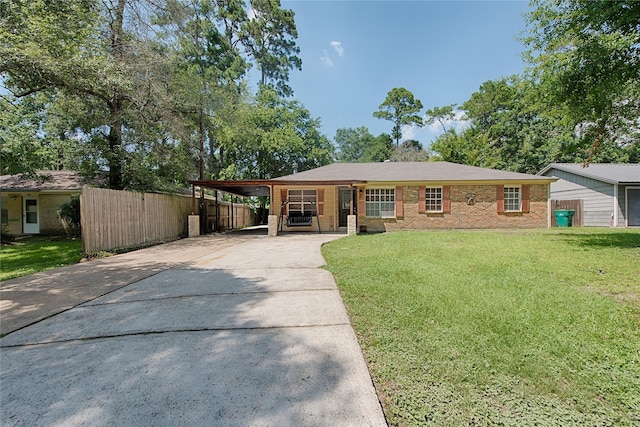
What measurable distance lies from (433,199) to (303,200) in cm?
625

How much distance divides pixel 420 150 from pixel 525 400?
3961cm

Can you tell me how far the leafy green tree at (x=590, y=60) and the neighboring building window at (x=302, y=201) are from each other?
30.9 feet

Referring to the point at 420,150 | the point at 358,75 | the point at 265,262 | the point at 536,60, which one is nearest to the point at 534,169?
the point at 420,150

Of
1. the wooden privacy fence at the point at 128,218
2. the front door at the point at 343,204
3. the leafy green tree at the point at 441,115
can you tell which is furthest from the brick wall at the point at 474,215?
the leafy green tree at the point at 441,115

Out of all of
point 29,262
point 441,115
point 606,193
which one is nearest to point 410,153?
point 441,115

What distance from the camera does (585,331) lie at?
2680 millimetres

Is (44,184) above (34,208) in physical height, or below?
above

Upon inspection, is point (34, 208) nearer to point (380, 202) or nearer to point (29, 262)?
point (29, 262)

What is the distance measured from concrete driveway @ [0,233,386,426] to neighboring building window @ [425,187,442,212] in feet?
34.2

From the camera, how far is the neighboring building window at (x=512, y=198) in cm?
1353

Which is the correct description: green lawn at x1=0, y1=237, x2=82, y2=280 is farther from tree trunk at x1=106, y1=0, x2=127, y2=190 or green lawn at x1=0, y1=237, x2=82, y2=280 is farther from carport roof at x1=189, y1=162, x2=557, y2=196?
carport roof at x1=189, y1=162, x2=557, y2=196

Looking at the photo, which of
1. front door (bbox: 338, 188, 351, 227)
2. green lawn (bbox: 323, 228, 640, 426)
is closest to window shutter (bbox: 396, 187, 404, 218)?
front door (bbox: 338, 188, 351, 227)

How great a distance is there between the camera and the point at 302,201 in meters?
14.0

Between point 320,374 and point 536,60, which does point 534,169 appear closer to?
point 536,60
